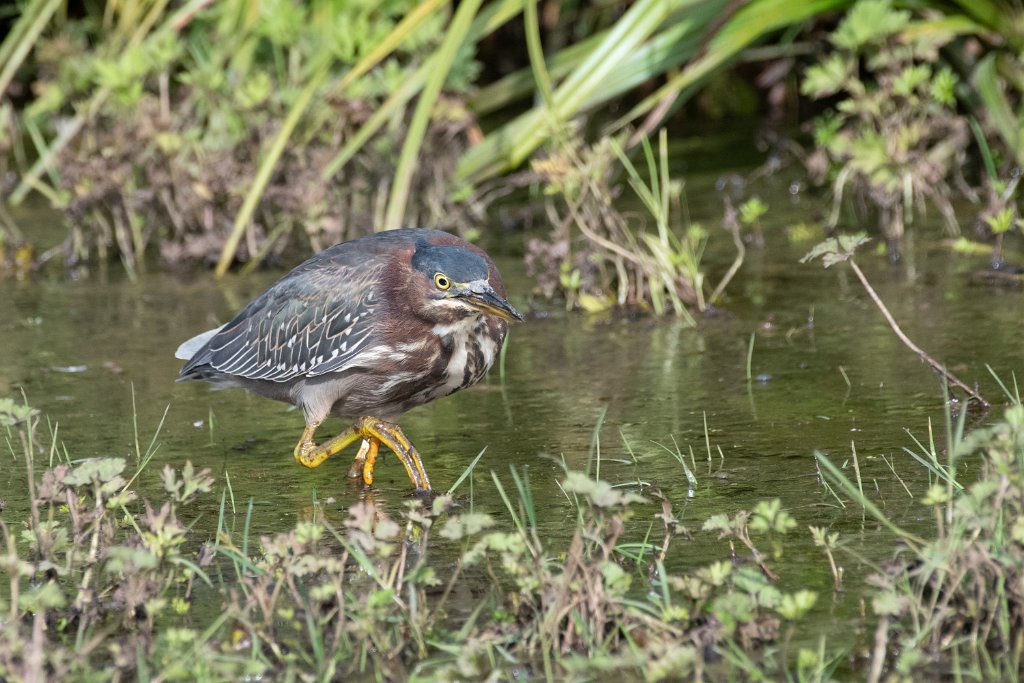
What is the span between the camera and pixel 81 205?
7.75m

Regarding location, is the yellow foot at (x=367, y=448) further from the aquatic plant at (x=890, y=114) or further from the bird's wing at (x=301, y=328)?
the aquatic plant at (x=890, y=114)

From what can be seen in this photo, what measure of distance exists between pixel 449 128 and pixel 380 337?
2.96 metres

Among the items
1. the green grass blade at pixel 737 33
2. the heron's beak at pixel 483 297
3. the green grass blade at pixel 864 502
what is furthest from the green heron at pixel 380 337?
the green grass blade at pixel 737 33

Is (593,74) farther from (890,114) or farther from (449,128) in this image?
(890,114)

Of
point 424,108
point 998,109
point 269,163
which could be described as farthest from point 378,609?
point 998,109

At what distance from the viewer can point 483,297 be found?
4793 mm

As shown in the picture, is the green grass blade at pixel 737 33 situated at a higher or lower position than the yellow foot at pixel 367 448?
higher

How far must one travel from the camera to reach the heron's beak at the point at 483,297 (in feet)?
15.6

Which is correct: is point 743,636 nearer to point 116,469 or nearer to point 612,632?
point 612,632

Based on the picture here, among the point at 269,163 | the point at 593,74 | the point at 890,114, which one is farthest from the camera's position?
the point at 890,114

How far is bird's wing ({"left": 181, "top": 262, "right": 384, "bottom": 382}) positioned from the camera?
5.04 m

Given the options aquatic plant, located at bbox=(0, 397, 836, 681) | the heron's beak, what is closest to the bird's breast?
the heron's beak

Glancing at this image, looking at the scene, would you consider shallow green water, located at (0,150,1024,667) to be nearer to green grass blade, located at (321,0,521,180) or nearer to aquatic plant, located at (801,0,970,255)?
aquatic plant, located at (801,0,970,255)

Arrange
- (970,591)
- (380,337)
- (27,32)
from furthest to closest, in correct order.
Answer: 1. (27,32)
2. (380,337)
3. (970,591)
